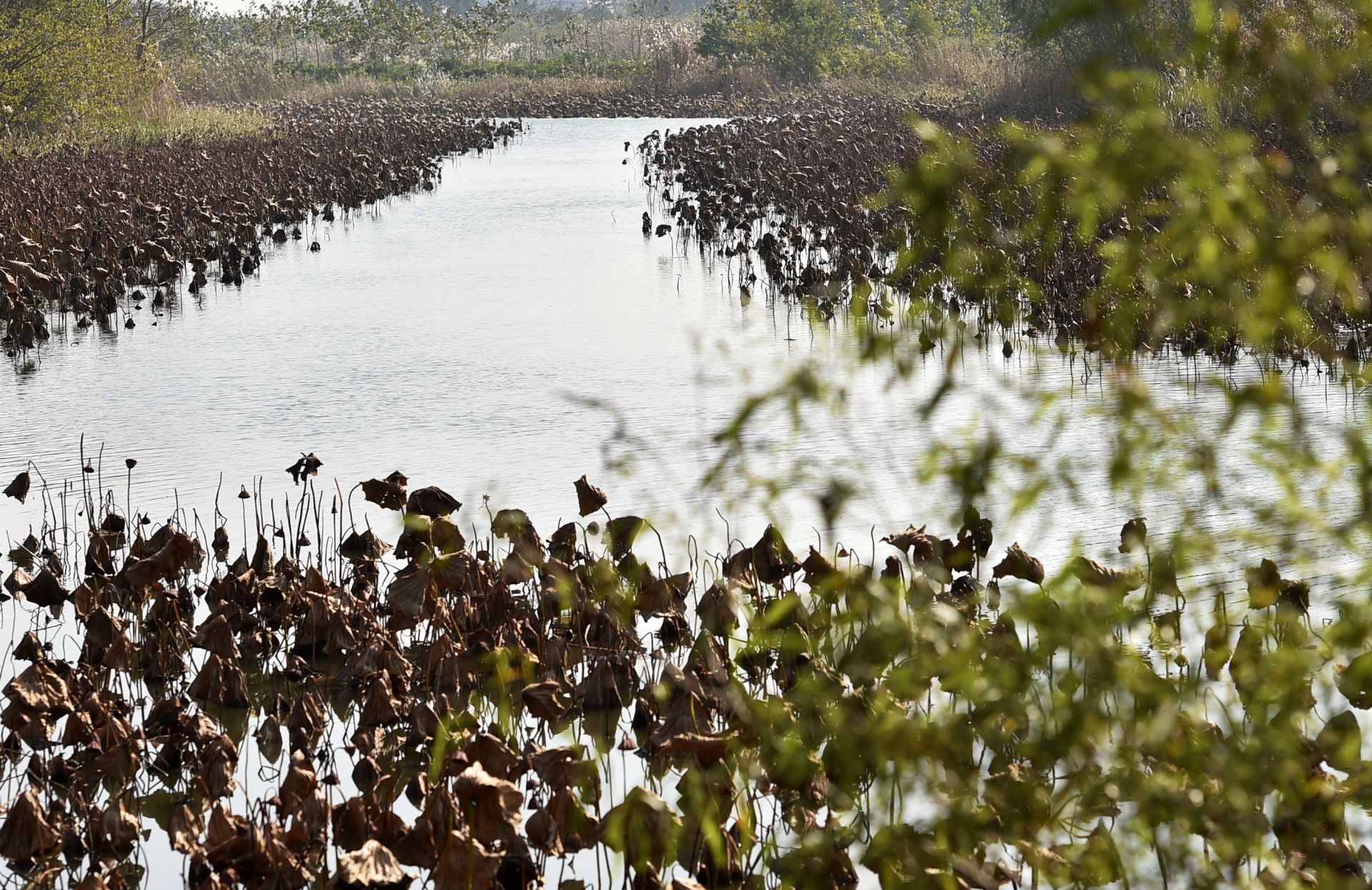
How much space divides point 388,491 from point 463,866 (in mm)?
2273

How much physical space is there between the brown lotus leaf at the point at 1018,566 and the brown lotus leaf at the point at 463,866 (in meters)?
1.88

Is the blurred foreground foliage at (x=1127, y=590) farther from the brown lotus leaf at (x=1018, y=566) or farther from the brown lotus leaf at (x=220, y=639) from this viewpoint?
the brown lotus leaf at (x=220, y=639)

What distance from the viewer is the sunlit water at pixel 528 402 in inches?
249

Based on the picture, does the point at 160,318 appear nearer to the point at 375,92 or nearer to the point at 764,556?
the point at 764,556

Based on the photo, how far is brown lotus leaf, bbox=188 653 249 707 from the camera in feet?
14.1

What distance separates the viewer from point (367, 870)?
296 cm

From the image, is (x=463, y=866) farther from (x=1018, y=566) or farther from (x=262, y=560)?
(x=262, y=560)

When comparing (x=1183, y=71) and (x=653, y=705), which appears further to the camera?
(x=1183, y=71)

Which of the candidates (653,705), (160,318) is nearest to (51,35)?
(160,318)

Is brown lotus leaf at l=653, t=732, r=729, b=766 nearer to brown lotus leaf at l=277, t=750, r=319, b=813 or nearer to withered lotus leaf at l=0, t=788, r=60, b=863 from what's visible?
brown lotus leaf at l=277, t=750, r=319, b=813

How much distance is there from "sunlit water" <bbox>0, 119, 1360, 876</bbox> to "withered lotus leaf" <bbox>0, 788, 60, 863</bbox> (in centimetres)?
39

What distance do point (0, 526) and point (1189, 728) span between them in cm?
540

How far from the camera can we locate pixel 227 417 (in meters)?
8.59

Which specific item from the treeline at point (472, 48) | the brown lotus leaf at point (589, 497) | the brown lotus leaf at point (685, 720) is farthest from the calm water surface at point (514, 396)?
the treeline at point (472, 48)
